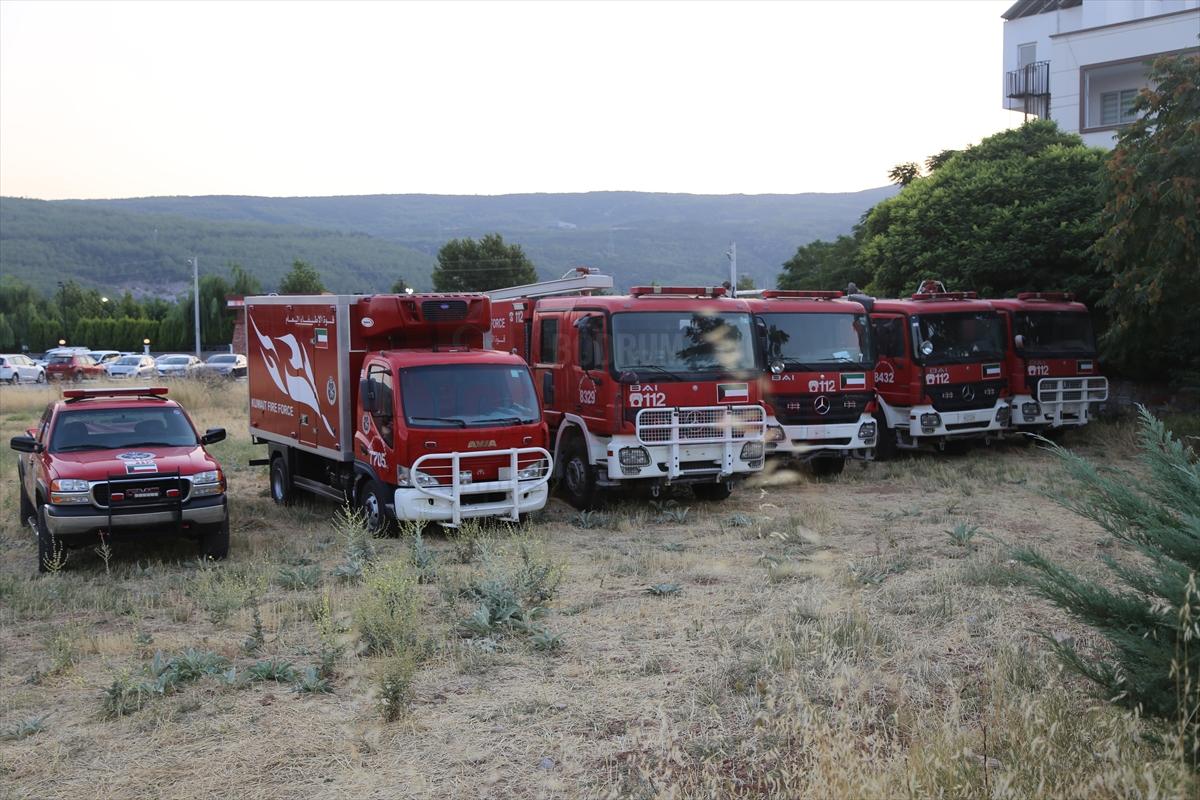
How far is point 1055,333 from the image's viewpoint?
1944 cm

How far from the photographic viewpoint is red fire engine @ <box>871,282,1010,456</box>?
18.0 metres

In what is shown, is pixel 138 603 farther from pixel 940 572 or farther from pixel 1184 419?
pixel 1184 419

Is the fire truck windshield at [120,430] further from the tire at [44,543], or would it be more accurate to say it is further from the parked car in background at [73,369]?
the parked car in background at [73,369]

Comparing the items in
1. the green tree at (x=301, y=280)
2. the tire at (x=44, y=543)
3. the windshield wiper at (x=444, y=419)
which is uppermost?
the green tree at (x=301, y=280)

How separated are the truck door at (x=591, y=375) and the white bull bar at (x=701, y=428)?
1.47 ft

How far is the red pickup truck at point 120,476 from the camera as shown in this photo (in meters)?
10.7

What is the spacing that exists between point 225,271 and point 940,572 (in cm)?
18090

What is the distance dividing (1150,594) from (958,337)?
13930mm

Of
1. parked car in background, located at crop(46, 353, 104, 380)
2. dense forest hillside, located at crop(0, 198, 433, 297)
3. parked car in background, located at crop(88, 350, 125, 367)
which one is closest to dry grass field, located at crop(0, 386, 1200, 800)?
parked car in background, located at crop(46, 353, 104, 380)

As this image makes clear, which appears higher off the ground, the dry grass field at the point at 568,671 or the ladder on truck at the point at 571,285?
the ladder on truck at the point at 571,285

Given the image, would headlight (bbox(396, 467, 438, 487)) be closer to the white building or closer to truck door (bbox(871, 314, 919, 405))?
truck door (bbox(871, 314, 919, 405))

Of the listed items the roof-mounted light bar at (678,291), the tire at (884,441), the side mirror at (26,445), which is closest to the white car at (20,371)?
the side mirror at (26,445)

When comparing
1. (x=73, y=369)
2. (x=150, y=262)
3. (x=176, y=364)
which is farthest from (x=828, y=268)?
(x=150, y=262)

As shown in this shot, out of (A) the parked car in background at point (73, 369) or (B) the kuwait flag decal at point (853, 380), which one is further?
(A) the parked car in background at point (73, 369)
